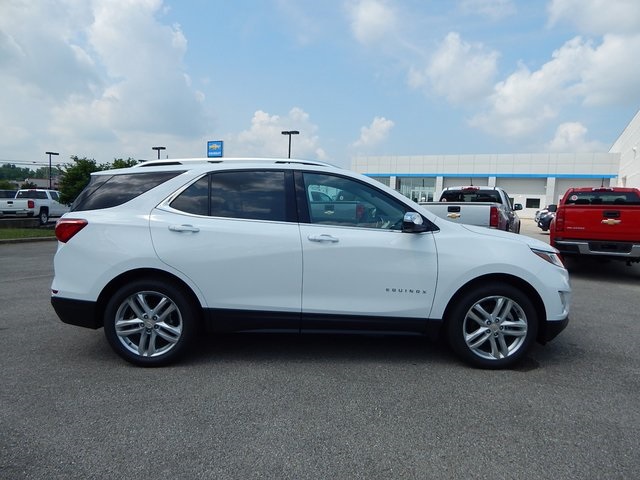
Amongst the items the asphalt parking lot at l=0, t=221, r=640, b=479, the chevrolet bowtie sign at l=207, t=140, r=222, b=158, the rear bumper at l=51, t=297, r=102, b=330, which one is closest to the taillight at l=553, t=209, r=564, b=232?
the asphalt parking lot at l=0, t=221, r=640, b=479

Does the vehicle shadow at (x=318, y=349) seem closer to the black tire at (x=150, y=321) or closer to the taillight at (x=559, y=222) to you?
the black tire at (x=150, y=321)

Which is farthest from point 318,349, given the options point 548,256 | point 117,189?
point 117,189

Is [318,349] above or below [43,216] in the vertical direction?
below

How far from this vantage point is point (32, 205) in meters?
21.3

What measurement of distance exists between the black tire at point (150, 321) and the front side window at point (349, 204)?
4.63ft

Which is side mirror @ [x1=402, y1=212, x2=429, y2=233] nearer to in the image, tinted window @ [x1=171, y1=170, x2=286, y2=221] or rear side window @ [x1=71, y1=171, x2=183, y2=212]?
tinted window @ [x1=171, y1=170, x2=286, y2=221]

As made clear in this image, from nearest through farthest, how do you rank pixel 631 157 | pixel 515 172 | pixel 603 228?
pixel 603 228 < pixel 631 157 < pixel 515 172

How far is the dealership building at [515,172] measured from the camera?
182 ft

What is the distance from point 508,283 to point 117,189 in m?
3.70

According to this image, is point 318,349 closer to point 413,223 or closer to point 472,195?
point 413,223

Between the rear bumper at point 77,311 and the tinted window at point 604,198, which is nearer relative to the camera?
the rear bumper at point 77,311

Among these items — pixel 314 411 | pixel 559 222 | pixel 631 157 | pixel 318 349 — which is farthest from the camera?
pixel 631 157

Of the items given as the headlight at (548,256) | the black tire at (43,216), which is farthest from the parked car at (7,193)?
the headlight at (548,256)

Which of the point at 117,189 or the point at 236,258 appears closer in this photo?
the point at 236,258
